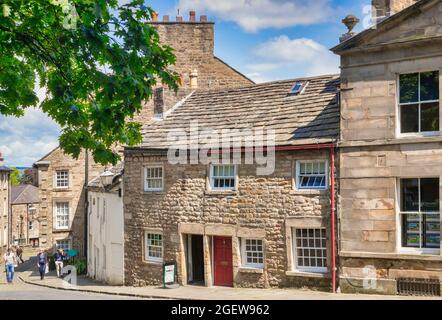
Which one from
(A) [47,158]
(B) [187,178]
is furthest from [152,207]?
(A) [47,158]

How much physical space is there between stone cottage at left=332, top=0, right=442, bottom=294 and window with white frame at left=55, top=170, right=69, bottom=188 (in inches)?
1121

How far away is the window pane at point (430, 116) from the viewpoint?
16844 mm

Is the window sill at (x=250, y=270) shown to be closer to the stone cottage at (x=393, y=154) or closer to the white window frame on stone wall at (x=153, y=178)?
the stone cottage at (x=393, y=154)

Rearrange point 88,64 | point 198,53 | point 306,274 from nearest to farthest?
point 88,64, point 306,274, point 198,53

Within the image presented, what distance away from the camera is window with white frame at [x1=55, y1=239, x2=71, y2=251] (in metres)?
43.3

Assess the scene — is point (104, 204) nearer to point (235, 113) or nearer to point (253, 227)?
point (235, 113)

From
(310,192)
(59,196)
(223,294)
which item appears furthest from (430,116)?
(59,196)

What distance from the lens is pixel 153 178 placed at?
2330cm

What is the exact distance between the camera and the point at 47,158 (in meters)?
42.5

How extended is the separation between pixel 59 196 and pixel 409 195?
30.5m

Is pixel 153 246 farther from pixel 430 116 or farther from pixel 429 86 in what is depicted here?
pixel 429 86

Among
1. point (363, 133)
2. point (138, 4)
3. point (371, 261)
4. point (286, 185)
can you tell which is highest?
point (138, 4)

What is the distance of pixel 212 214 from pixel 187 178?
1.70m

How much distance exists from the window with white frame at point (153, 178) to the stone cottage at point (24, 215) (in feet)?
152
